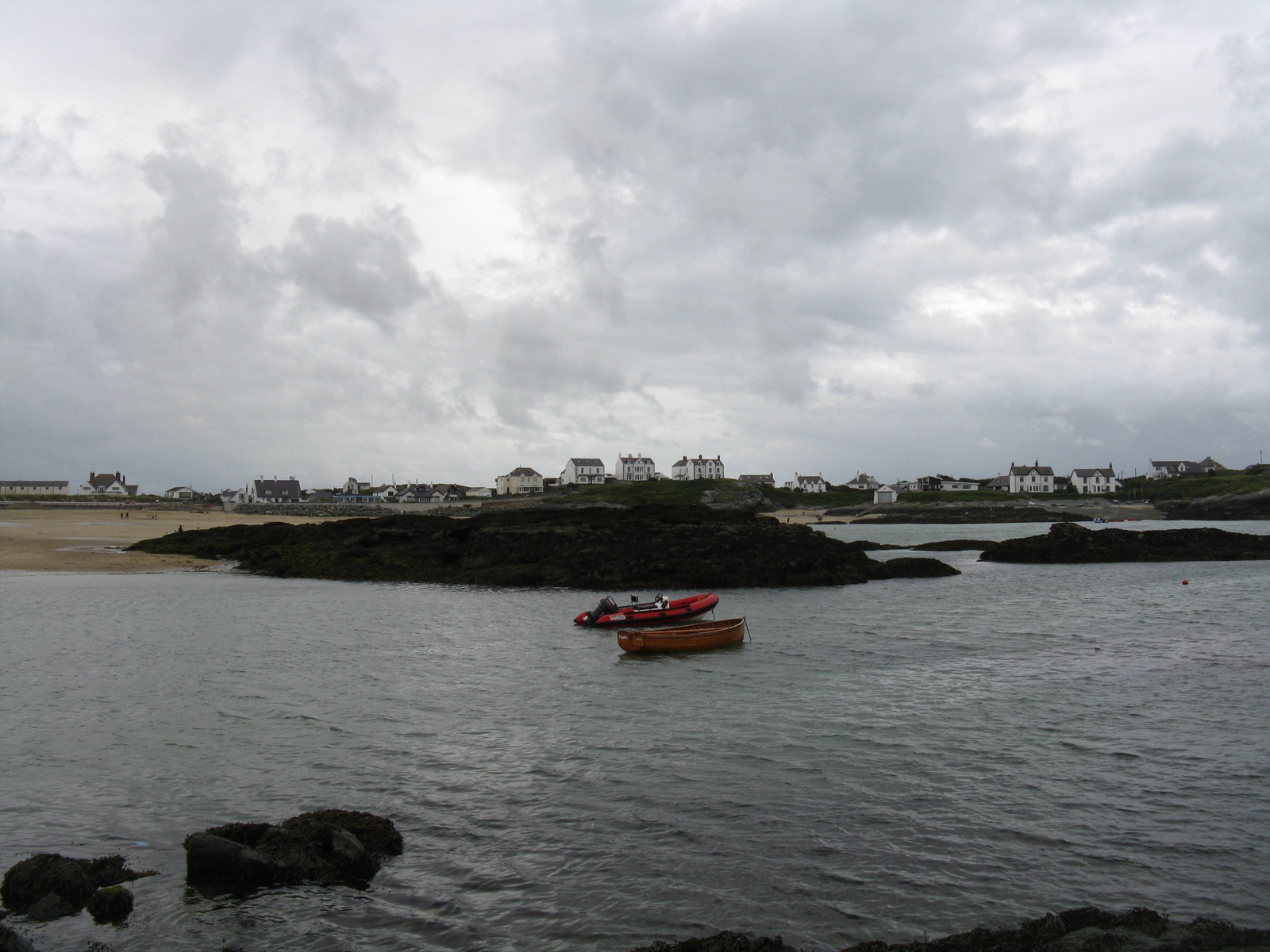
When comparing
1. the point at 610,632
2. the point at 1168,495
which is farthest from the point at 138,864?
the point at 1168,495

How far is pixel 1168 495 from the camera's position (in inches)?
5059

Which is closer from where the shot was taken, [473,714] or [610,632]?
[473,714]

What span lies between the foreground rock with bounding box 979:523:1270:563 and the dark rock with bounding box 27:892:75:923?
185 feet

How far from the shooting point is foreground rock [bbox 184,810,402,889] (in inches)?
358

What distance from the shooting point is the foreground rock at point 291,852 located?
909 cm

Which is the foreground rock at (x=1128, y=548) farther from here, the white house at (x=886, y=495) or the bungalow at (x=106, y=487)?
the bungalow at (x=106, y=487)

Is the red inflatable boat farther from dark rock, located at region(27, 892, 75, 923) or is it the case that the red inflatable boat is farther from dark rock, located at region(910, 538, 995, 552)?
dark rock, located at region(910, 538, 995, 552)

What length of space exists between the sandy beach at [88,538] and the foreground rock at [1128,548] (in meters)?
54.6

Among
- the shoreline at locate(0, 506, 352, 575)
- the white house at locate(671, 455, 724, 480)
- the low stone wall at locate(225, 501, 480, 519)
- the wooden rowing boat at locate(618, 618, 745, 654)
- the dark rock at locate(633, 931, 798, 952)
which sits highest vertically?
the white house at locate(671, 455, 724, 480)

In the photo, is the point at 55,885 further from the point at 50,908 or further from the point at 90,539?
the point at 90,539

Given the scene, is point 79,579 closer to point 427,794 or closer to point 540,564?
point 540,564

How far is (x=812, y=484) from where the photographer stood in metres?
175

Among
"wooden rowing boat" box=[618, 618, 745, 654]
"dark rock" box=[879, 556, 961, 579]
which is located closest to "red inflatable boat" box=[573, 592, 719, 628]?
"wooden rowing boat" box=[618, 618, 745, 654]

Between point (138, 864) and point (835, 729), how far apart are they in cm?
1146
